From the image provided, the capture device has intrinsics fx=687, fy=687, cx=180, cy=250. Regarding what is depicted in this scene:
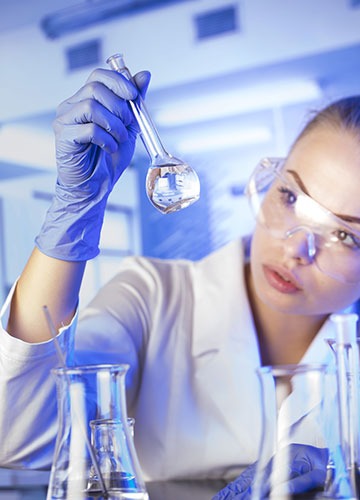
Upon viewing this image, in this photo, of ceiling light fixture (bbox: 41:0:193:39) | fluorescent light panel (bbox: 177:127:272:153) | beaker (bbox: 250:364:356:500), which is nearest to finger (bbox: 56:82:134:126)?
beaker (bbox: 250:364:356:500)

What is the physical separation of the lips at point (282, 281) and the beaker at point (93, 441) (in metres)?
0.84

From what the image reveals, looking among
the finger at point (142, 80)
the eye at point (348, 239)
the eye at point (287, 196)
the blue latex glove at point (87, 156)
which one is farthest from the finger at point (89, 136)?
the eye at point (348, 239)

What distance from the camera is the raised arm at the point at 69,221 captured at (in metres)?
1.35

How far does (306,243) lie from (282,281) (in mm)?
120

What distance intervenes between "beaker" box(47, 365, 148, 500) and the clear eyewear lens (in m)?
0.82

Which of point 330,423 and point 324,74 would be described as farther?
point 324,74

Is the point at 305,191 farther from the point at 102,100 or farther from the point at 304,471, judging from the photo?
the point at 304,471

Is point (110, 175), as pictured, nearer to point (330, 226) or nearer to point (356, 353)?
point (330, 226)

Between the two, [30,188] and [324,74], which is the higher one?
[324,74]

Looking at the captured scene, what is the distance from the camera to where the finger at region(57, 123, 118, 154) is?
131cm

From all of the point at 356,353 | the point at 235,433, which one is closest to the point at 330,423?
the point at 356,353

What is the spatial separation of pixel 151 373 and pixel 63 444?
985 millimetres

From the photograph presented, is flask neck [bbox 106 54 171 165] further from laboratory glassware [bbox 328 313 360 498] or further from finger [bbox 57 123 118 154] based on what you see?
laboratory glassware [bbox 328 313 360 498]

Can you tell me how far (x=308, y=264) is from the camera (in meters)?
1.66
